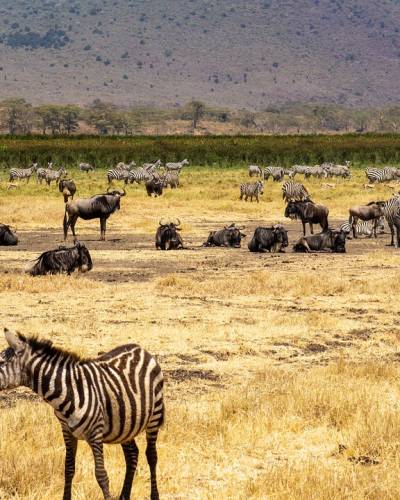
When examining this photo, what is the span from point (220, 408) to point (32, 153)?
5951cm

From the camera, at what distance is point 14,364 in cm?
682

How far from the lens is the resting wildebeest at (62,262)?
20.5m

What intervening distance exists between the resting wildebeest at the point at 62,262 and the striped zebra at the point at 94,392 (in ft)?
43.4

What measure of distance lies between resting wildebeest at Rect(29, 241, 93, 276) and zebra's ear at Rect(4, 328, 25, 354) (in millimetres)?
13667

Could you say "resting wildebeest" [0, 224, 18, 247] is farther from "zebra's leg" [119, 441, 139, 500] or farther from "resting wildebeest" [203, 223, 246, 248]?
"zebra's leg" [119, 441, 139, 500]

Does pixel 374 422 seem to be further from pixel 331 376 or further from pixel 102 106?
pixel 102 106

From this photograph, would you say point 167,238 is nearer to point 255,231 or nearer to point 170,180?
point 255,231

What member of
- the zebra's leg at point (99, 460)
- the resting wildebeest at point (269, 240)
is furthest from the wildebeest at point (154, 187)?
the zebra's leg at point (99, 460)

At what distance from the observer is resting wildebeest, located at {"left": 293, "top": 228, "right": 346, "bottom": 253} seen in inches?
1024

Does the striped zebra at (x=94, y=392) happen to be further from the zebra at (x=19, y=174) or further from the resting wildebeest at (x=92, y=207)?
the zebra at (x=19, y=174)

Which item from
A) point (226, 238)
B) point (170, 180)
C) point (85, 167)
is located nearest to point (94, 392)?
point (226, 238)

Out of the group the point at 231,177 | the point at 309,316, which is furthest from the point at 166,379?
the point at 231,177

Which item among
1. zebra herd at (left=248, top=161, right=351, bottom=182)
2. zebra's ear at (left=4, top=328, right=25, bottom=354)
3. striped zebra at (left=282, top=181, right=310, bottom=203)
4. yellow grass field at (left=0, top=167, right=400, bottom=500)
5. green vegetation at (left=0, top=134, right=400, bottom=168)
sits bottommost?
yellow grass field at (left=0, top=167, right=400, bottom=500)

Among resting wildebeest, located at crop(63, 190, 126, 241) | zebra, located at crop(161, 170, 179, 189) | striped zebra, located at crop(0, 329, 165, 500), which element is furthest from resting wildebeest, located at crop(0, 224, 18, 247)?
zebra, located at crop(161, 170, 179, 189)
